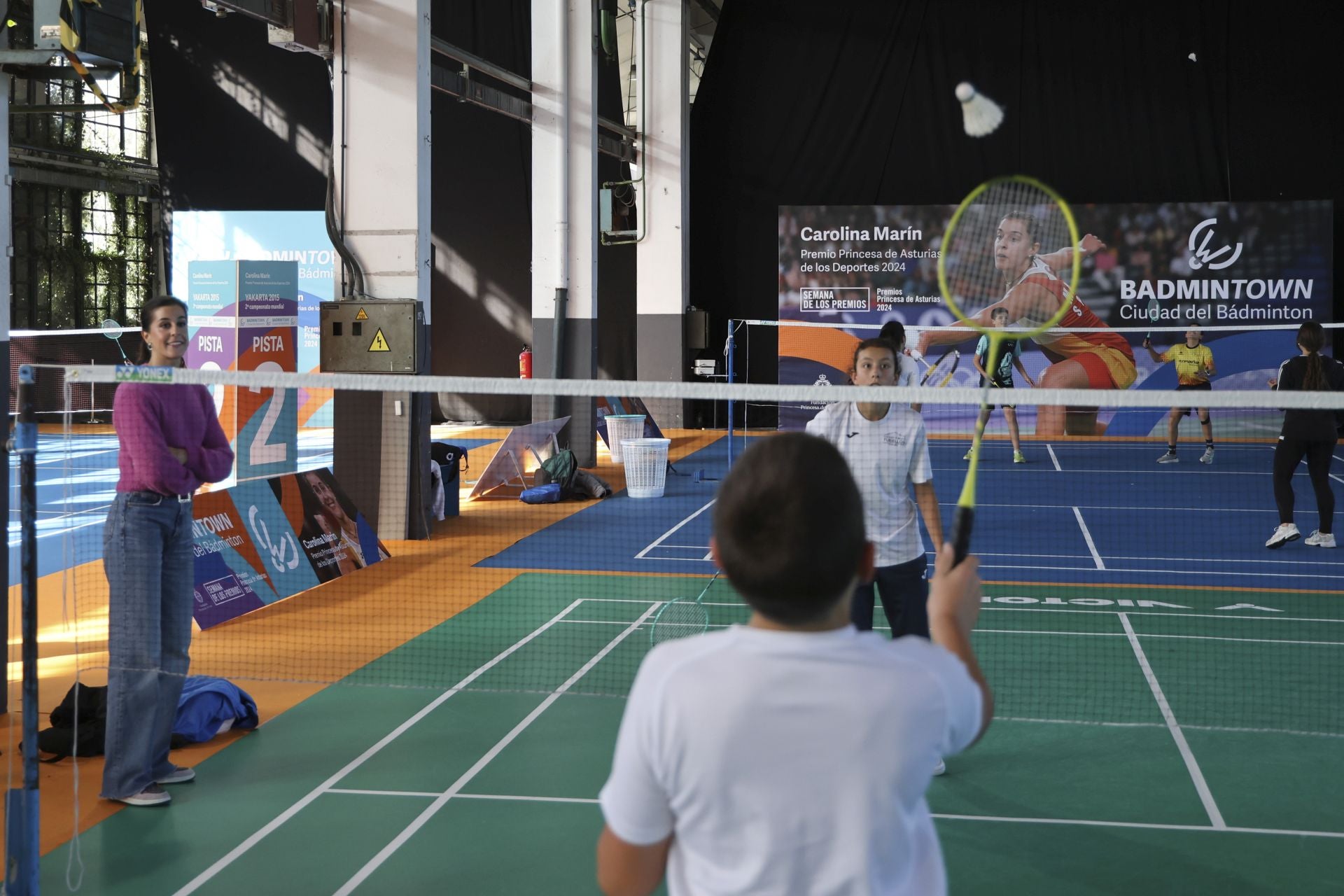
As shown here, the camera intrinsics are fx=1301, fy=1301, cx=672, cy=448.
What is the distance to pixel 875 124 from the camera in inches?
909

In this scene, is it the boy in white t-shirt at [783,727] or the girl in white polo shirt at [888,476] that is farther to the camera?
the girl in white polo shirt at [888,476]

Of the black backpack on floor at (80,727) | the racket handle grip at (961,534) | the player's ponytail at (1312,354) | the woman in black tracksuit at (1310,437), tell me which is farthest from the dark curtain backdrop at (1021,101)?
the racket handle grip at (961,534)

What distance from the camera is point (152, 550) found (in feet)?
16.7

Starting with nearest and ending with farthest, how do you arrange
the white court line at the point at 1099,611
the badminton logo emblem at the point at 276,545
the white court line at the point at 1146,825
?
the white court line at the point at 1146,825
the white court line at the point at 1099,611
the badminton logo emblem at the point at 276,545

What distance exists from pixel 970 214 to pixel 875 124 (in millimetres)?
3990

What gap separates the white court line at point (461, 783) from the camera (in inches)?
182

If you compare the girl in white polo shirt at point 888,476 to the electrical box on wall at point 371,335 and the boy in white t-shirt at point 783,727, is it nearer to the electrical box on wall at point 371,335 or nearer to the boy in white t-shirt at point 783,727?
the boy in white t-shirt at point 783,727

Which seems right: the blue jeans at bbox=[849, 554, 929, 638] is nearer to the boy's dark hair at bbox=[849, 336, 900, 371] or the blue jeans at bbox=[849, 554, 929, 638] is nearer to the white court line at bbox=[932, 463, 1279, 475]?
the boy's dark hair at bbox=[849, 336, 900, 371]

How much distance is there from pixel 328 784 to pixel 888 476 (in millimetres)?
2712

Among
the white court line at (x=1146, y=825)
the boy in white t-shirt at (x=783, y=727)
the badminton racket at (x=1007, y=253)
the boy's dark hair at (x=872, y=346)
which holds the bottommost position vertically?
the white court line at (x=1146, y=825)

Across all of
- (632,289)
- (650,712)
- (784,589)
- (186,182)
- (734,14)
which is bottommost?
(650,712)

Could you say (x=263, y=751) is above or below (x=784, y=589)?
below

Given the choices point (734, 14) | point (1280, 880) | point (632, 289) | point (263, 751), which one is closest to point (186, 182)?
point (632, 289)

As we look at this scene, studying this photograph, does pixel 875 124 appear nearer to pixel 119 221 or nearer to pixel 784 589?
pixel 119 221
